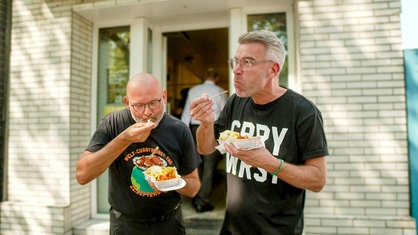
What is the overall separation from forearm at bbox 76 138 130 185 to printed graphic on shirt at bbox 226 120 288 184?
2.37ft

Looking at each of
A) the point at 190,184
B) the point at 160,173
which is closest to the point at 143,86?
the point at 160,173

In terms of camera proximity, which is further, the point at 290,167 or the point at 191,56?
the point at 191,56

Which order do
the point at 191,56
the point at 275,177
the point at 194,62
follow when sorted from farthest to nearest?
the point at 194,62 < the point at 191,56 < the point at 275,177

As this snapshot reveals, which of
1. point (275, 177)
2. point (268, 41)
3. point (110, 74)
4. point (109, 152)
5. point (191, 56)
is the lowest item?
point (275, 177)

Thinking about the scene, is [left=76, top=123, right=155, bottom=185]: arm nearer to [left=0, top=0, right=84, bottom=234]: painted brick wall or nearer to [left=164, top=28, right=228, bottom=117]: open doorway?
[left=0, top=0, right=84, bottom=234]: painted brick wall

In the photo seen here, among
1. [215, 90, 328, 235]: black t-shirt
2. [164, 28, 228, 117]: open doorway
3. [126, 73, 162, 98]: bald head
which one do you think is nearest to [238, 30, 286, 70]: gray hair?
[215, 90, 328, 235]: black t-shirt

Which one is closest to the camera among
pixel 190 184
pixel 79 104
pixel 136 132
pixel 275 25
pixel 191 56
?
pixel 136 132

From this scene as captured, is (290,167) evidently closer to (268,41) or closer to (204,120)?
(204,120)

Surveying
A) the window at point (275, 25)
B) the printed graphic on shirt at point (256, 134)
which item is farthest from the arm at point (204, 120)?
the window at point (275, 25)

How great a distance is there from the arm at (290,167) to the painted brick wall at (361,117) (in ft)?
6.72

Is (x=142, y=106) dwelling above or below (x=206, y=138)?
above

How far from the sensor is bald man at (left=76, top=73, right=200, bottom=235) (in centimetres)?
220

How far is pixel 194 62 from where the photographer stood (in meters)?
10.5

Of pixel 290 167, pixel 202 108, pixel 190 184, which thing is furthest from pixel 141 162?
pixel 290 167
